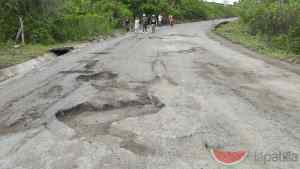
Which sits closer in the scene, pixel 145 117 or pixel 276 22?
pixel 145 117

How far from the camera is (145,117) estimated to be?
19.9 ft

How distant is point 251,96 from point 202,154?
360 cm

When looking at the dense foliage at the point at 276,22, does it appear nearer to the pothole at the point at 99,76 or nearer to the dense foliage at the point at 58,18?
the dense foliage at the point at 58,18

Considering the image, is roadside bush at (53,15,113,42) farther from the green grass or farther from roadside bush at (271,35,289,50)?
roadside bush at (271,35,289,50)

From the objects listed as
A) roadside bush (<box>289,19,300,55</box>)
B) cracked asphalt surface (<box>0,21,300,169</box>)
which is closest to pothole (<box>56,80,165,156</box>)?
cracked asphalt surface (<box>0,21,300,169</box>)

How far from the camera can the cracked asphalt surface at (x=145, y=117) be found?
445 centimetres

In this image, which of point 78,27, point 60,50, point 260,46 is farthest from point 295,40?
point 78,27

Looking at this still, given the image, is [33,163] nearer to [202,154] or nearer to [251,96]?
[202,154]

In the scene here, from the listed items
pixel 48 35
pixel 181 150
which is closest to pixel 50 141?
pixel 181 150

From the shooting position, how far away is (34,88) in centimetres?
892

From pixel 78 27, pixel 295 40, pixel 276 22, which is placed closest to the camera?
pixel 295 40

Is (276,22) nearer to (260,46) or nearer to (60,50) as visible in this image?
(260,46)

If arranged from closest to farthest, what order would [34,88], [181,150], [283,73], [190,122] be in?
[181,150] → [190,122] → [34,88] → [283,73]

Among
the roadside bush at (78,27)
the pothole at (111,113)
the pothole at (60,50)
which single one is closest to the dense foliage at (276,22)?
the pothole at (60,50)
